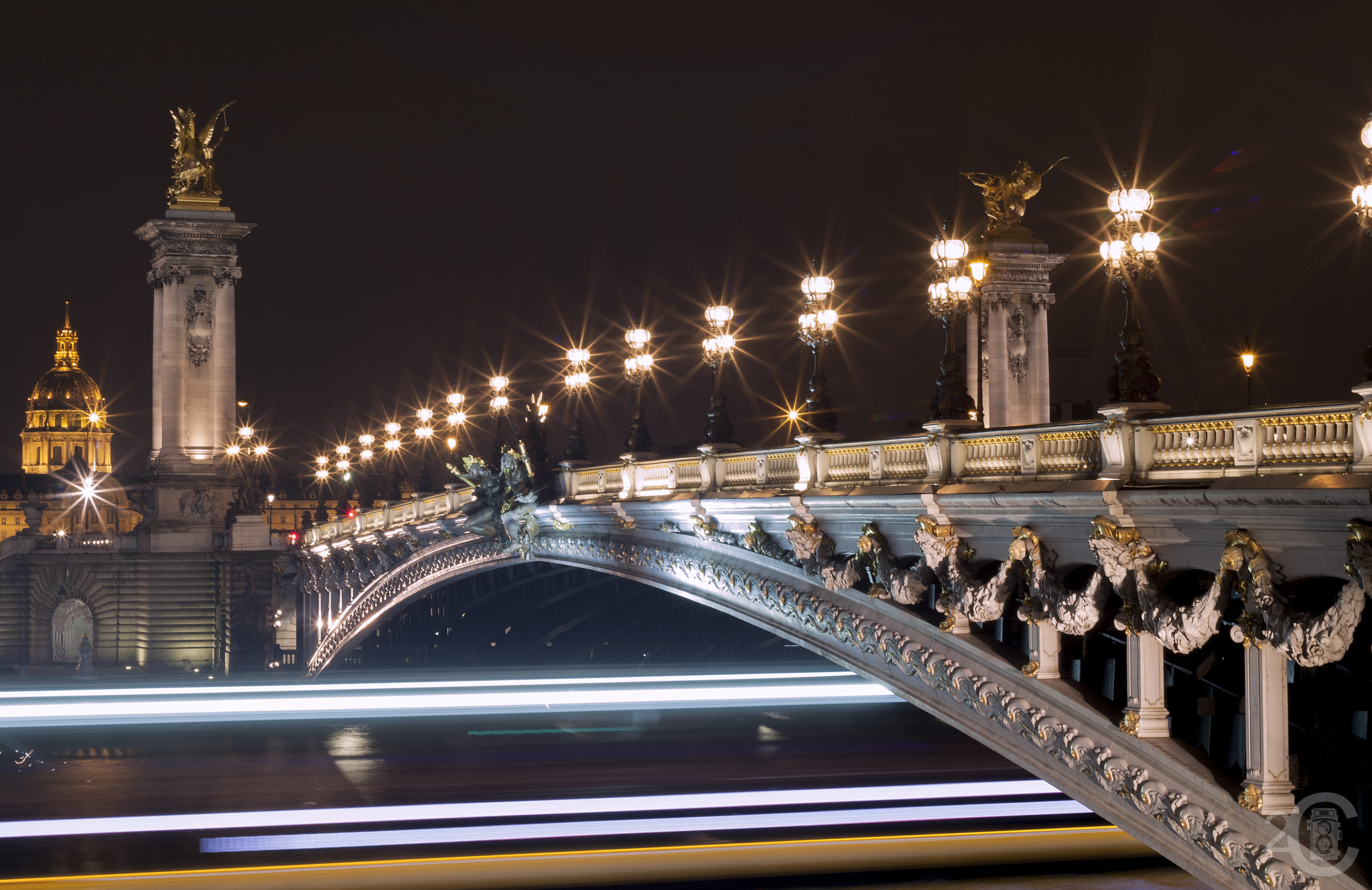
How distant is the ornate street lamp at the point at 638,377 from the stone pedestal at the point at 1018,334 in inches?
740

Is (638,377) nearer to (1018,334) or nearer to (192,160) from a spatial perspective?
(1018,334)

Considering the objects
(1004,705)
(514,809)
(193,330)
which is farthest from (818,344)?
(193,330)

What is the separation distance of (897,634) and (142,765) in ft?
112

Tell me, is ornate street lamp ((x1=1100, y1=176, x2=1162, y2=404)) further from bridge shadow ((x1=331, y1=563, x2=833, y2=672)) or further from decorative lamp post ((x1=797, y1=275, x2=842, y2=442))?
bridge shadow ((x1=331, y1=563, x2=833, y2=672))

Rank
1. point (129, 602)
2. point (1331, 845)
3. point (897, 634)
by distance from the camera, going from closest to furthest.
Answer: point (1331, 845), point (897, 634), point (129, 602)

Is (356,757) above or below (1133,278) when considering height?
below

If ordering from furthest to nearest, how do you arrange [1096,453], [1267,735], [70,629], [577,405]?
[70,629], [577,405], [1096,453], [1267,735]

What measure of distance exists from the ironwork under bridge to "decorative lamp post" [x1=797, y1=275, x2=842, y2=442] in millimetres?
498

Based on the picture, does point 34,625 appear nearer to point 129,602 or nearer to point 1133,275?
point 129,602

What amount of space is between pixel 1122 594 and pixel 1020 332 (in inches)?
1527

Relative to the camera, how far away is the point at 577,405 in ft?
133

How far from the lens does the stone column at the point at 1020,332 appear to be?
51.9 meters

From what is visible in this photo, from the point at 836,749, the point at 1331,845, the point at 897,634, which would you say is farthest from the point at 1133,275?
the point at 836,749

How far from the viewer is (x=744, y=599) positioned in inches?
1101
